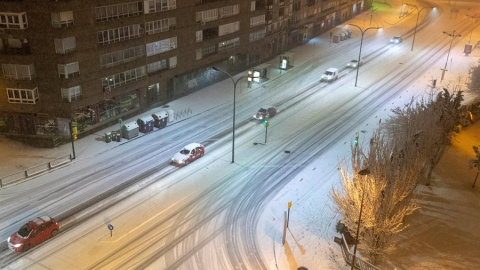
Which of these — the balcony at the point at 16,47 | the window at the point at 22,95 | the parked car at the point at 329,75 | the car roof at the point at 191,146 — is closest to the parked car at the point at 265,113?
the car roof at the point at 191,146

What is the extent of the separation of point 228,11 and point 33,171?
124 feet

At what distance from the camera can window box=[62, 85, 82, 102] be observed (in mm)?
46156

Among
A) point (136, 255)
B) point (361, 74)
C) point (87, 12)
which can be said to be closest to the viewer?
point (136, 255)

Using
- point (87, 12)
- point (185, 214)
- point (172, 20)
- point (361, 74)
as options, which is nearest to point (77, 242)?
point (185, 214)

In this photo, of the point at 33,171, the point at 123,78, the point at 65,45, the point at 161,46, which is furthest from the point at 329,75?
the point at 33,171

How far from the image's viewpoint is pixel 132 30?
51.3m

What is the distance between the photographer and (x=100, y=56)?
158ft

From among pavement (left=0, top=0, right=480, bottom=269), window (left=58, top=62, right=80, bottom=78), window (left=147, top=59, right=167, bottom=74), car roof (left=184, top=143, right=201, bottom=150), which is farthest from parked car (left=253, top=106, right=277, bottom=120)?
window (left=58, top=62, right=80, bottom=78)

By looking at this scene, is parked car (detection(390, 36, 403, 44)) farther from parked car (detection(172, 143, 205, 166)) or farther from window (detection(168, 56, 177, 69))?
parked car (detection(172, 143, 205, 166))

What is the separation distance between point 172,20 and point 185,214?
29.9 meters

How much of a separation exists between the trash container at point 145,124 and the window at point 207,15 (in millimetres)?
18305

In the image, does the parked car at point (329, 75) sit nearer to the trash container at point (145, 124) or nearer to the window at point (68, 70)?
the trash container at point (145, 124)

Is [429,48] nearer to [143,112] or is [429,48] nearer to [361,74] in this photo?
[361,74]

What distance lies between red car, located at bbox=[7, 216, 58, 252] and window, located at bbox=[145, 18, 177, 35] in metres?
27.8
